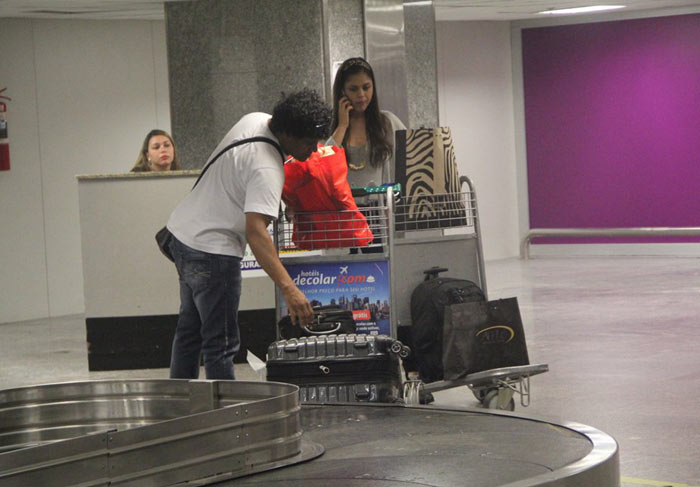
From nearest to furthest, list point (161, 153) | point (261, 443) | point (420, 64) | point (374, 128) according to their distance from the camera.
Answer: point (261, 443), point (374, 128), point (161, 153), point (420, 64)

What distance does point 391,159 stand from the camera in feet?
17.7

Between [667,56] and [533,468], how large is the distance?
11842 millimetres

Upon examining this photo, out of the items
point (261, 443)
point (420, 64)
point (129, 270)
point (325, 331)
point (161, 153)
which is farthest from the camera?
point (420, 64)

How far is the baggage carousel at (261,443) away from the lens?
2666 millimetres

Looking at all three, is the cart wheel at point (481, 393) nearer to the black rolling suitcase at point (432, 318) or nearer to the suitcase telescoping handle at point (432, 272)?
the black rolling suitcase at point (432, 318)

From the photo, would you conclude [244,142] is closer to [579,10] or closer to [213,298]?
[213,298]

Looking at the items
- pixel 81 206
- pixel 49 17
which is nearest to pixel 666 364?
pixel 81 206

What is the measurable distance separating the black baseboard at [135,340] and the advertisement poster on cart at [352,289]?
2.30 metres

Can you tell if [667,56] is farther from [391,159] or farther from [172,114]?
[391,159]

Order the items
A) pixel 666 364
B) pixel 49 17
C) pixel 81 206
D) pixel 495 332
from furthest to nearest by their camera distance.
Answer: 1. pixel 49 17
2. pixel 81 206
3. pixel 666 364
4. pixel 495 332

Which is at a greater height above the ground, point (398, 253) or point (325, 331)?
point (398, 253)

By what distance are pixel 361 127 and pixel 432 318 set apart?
3.27 ft

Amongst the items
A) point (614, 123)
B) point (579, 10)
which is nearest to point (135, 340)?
point (579, 10)

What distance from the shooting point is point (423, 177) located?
5.20m
